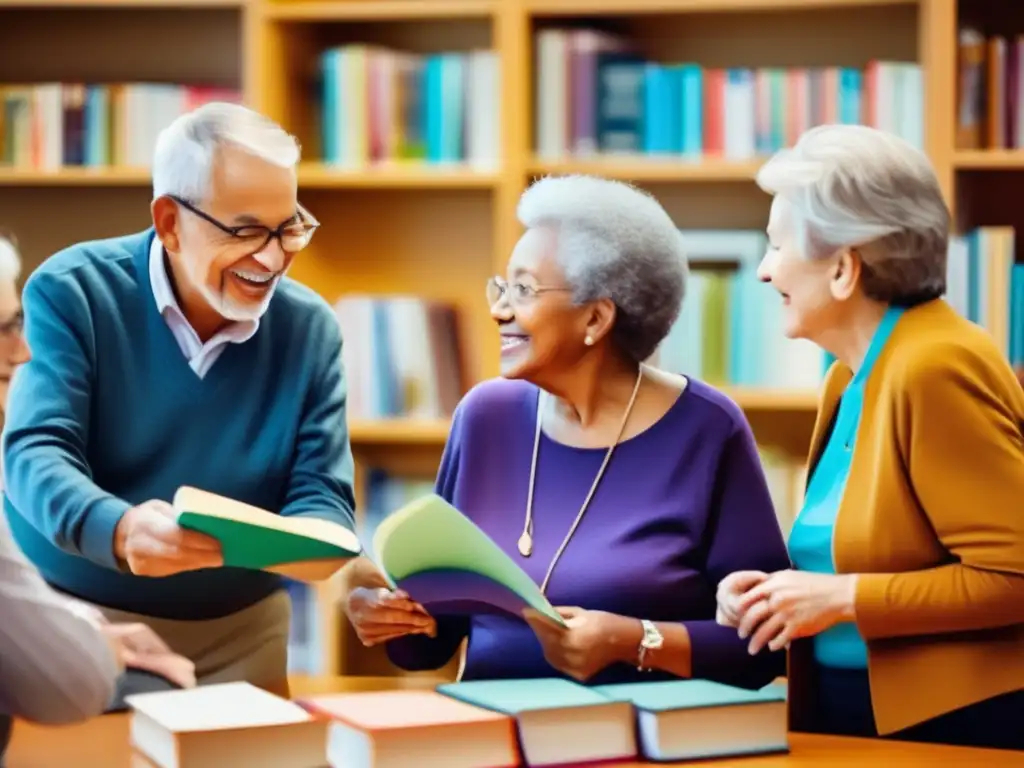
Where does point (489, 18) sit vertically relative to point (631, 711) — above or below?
above

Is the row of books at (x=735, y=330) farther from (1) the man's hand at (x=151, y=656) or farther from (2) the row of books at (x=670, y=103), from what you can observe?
(1) the man's hand at (x=151, y=656)

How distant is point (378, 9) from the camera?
302 centimetres

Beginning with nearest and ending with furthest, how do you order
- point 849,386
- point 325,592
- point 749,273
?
point 849,386, point 325,592, point 749,273

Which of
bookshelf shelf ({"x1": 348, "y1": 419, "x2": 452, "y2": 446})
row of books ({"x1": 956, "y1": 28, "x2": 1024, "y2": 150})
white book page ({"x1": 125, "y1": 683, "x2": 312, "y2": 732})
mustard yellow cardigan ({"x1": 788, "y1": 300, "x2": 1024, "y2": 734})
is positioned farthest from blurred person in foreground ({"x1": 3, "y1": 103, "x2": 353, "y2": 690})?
row of books ({"x1": 956, "y1": 28, "x2": 1024, "y2": 150})

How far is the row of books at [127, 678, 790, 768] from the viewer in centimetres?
126

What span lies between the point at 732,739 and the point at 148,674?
0.60 m

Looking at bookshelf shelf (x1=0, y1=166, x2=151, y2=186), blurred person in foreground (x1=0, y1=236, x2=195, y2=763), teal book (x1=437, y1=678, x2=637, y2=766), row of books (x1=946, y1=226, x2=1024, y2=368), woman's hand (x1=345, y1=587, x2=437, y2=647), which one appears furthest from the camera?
bookshelf shelf (x1=0, y1=166, x2=151, y2=186)

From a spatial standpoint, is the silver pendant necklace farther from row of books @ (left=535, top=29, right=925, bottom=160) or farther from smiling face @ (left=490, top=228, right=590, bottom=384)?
row of books @ (left=535, top=29, right=925, bottom=160)

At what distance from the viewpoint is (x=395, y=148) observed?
3039 mm

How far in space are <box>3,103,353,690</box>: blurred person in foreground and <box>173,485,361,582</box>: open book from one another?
6 centimetres

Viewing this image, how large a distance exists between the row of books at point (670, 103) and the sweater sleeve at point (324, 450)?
1499 mm

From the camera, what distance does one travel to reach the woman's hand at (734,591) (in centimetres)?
147

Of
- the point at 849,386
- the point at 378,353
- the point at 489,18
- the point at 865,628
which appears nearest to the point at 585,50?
the point at 489,18

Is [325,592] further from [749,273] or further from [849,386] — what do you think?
[849,386]
